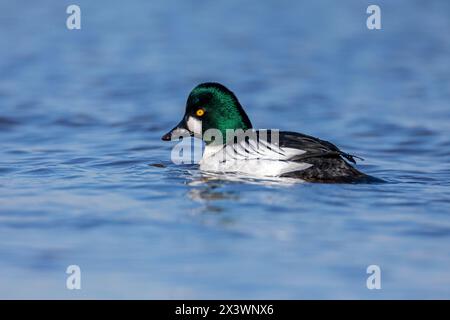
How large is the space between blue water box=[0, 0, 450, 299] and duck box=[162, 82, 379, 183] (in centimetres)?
22

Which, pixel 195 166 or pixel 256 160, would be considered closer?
pixel 256 160

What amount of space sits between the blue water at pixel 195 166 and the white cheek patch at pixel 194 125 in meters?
0.41

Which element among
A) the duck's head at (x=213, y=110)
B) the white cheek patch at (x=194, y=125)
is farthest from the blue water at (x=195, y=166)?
the duck's head at (x=213, y=110)

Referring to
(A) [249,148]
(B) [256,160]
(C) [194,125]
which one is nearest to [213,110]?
(C) [194,125]

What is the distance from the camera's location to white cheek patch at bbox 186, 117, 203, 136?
10.1 metres

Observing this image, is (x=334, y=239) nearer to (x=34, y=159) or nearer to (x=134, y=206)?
(x=134, y=206)

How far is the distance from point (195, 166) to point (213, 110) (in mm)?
707

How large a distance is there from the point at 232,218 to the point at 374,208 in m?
1.36

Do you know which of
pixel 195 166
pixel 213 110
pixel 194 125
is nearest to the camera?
pixel 213 110

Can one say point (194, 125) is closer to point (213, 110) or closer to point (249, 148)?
point (213, 110)

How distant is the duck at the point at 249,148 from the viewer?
9.01 meters

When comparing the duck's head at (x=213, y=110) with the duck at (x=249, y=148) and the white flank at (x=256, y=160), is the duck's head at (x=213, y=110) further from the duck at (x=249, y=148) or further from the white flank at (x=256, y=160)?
the white flank at (x=256, y=160)

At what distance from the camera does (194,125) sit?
10156 mm
